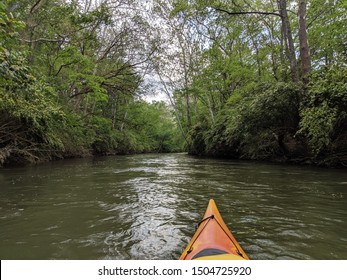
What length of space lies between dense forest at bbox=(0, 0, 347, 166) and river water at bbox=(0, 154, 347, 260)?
241cm

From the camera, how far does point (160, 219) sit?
3.65m

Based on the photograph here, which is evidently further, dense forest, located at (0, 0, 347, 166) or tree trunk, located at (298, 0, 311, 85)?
tree trunk, located at (298, 0, 311, 85)

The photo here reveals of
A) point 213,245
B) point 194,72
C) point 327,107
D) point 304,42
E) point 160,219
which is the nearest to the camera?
point 213,245

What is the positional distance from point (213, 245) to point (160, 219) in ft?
5.20

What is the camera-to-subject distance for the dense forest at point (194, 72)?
321 inches

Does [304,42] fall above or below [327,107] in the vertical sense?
above

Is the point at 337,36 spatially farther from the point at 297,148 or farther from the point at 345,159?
the point at 345,159

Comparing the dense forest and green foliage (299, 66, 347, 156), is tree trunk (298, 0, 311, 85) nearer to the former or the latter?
the dense forest

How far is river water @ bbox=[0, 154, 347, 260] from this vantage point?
2.57 m

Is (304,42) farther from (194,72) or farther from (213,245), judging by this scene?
(194,72)

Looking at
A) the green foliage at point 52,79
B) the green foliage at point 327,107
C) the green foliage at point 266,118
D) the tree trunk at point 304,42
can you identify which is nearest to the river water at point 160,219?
the green foliage at point 327,107

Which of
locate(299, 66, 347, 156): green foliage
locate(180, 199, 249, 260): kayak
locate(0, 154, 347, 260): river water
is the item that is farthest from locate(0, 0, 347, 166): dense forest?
locate(180, 199, 249, 260): kayak

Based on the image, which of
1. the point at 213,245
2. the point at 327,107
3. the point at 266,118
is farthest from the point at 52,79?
the point at 213,245

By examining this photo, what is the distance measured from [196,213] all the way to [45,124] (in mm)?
9905
